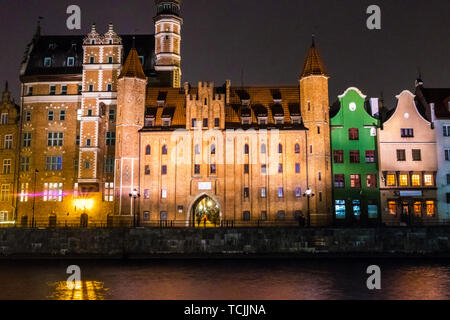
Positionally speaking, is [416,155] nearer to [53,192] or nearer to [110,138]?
[110,138]

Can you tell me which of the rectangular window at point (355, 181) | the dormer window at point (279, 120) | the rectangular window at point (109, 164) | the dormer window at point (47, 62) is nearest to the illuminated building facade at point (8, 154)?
the dormer window at point (47, 62)

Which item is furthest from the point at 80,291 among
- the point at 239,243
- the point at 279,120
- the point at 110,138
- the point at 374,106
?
the point at 374,106

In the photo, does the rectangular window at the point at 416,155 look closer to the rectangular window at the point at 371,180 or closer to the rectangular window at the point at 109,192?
the rectangular window at the point at 371,180

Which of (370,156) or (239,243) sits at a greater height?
(370,156)

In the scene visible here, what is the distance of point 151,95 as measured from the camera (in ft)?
210

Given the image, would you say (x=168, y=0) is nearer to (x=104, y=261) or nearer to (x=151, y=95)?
(x=151, y=95)

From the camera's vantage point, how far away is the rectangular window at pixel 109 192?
206 feet

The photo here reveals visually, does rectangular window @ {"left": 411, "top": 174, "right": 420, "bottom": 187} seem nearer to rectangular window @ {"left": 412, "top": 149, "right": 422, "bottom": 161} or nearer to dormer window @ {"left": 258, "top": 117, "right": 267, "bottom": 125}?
rectangular window @ {"left": 412, "top": 149, "right": 422, "bottom": 161}

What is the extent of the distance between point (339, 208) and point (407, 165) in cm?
958

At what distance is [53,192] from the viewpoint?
64.1 metres

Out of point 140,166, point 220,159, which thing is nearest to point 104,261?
point 140,166

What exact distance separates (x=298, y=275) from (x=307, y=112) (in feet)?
88.3

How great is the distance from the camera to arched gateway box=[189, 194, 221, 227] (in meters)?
59.1

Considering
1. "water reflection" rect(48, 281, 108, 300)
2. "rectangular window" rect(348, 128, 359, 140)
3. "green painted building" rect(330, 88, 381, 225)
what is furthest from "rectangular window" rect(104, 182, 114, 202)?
"rectangular window" rect(348, 128, 359, 140)
